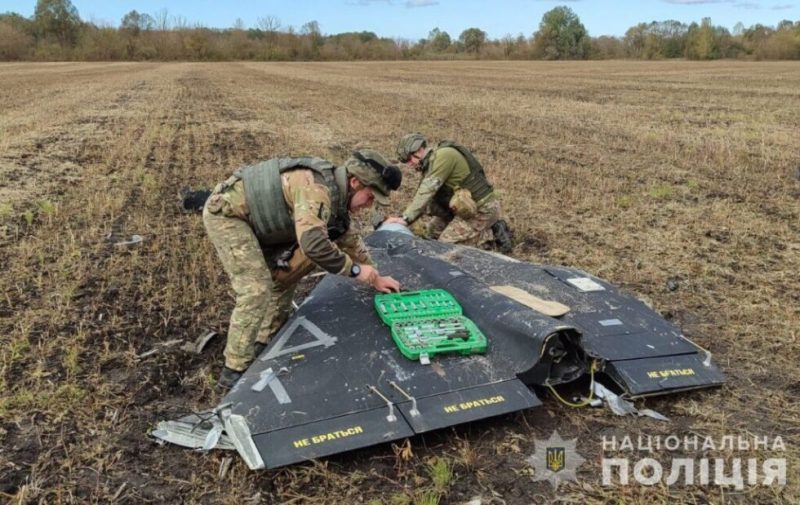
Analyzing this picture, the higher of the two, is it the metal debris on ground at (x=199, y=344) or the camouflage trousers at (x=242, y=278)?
the camouflage trousers at (x=242, y=278)

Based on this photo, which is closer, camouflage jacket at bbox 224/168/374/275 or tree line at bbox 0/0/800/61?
camouflage jacket at bbox 224/168/374/275

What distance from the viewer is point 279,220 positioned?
4195mm

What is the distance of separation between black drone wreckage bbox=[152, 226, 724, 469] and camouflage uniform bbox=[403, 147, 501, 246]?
5.35 ft

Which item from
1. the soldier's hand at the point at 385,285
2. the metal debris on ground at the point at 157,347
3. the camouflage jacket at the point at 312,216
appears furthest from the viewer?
the metal debris on ground at the point at 157,347

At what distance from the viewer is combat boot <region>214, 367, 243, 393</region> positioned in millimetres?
4238

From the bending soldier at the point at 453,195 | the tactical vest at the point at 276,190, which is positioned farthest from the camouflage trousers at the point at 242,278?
the bending soldier at the point at 453,195

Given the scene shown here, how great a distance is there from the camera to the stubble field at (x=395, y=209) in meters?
3.40

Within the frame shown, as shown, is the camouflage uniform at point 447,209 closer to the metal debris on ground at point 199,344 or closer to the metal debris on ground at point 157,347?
the metal debris on ground at point 199,344

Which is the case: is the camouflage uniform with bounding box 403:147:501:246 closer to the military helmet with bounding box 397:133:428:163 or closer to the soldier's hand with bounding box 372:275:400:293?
the military helmet with bounding box 397:133:428:163

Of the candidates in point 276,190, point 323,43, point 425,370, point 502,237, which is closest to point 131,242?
point 276,190

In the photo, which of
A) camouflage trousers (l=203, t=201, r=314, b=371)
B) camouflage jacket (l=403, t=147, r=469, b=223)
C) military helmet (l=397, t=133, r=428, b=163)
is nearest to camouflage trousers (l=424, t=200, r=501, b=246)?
camouflage jacket (l=403, t=147, r=469, b=223)

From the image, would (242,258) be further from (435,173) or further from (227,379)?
(435,173)

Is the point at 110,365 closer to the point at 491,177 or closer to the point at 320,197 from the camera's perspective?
the point at 320,197

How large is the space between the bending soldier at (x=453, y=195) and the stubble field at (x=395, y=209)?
47cm
